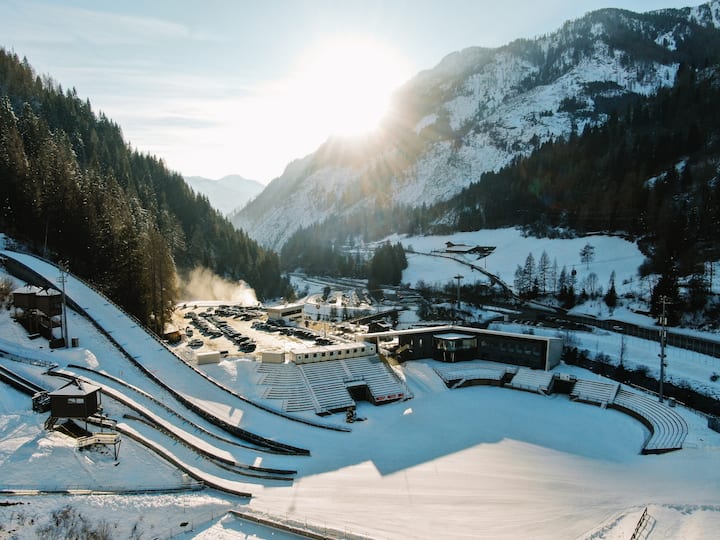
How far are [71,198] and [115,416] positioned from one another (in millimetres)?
28557

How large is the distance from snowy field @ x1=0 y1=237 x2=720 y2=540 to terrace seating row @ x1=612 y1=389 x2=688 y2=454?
56cm

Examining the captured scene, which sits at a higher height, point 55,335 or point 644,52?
point 644,52

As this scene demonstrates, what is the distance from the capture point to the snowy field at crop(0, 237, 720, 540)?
16328 mm

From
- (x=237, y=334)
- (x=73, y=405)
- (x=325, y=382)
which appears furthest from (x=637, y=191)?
(x=73, y=405)

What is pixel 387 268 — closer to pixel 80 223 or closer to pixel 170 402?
pixel 80 223

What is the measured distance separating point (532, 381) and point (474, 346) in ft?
20.5

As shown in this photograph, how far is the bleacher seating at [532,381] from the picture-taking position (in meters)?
34.8

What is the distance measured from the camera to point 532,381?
117 feet

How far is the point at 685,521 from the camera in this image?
17391 mm

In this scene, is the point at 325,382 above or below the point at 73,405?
below

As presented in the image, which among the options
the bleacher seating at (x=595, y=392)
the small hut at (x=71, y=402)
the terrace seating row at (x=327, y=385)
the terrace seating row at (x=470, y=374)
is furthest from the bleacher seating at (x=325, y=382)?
the bleacher seating at (x=595, y=392)

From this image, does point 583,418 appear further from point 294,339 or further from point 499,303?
point 499,303

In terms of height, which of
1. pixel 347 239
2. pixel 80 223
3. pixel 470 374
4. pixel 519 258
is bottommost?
pixel 470 374

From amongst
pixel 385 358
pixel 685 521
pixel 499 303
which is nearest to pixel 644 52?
pixel 499 303
